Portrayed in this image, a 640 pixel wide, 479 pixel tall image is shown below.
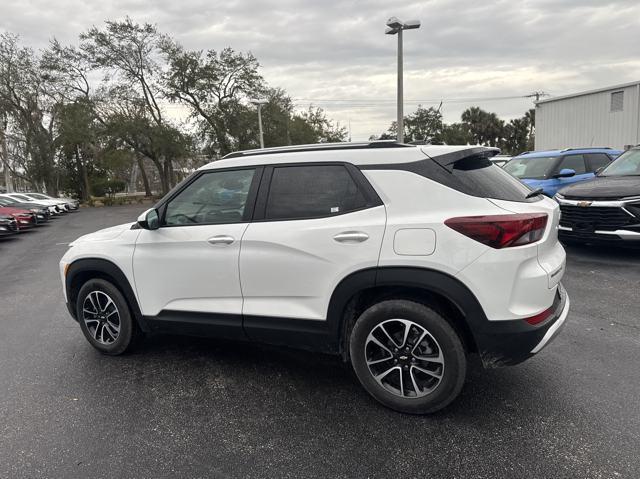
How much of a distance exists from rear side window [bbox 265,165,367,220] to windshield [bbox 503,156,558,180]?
25.7 feet

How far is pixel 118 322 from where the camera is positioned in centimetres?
407

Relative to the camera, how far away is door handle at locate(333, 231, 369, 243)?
2.90m

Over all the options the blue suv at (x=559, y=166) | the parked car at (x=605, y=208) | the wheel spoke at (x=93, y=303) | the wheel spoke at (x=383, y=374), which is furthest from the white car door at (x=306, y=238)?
the blue suv at (x=559, y=166)

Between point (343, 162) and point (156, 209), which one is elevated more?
point (343, 162)

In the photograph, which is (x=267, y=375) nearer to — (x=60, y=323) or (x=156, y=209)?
(x=156, y=209)

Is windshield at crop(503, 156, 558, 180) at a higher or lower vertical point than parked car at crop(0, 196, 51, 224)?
higher

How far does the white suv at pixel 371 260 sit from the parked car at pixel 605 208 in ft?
14.1

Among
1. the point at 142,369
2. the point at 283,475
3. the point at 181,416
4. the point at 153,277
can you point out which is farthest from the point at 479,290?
the point at 142,369

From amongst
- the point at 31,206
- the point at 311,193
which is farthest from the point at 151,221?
the point at 31,206

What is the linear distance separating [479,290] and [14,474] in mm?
2804

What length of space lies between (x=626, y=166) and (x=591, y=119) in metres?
13.5

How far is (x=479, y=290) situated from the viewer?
106 inches

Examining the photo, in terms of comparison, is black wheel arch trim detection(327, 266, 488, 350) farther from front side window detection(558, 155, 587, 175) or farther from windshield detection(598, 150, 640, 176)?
front side window detection(558, 155, 587, 175)

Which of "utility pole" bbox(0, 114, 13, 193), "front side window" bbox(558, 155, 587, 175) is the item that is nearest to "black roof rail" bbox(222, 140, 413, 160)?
"front side window" bbox(558, 155, 587, 175)
